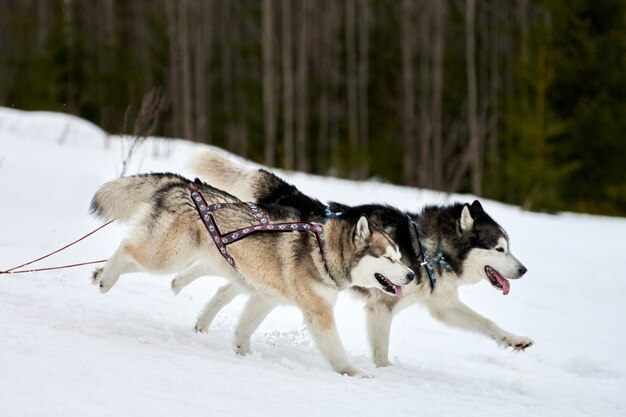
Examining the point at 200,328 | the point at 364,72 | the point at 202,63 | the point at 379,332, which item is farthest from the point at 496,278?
the point at 202,63

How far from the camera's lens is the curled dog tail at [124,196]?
4.51 meters

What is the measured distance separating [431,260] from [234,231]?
1.63 metres

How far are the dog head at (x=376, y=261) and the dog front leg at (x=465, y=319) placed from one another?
100cm

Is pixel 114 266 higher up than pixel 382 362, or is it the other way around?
pixel 114 266

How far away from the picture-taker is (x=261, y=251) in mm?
4453

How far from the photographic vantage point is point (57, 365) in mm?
2998

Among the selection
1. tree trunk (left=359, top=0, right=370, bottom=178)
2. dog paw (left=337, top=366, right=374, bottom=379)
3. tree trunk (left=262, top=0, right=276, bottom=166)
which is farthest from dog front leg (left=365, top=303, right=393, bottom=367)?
tree trunk (left=359, top=0, right=370, bottom=178)

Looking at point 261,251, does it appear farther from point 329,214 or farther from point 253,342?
point 253,342

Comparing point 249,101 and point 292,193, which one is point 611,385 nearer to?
point 292,193

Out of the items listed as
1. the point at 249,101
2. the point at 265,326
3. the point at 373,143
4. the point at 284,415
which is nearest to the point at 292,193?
the point at 265,326

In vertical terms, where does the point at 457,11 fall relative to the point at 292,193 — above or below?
above

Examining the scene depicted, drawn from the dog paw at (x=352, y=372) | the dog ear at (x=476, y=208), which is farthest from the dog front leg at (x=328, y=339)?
the dog ear at (x=476, y=208)

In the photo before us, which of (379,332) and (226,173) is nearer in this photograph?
(379,332)

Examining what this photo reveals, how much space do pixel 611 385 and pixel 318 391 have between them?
2.91 m
